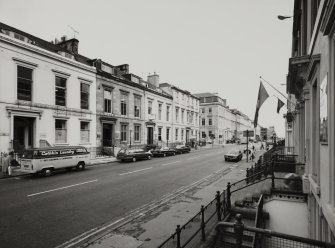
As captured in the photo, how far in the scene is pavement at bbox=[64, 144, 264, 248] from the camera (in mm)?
6340

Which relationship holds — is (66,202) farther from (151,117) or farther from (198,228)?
(151,117)

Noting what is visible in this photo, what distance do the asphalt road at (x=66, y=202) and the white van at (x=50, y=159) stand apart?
860 millimetres

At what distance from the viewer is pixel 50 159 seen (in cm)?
1572

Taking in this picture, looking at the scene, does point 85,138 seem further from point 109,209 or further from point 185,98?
point 185,98

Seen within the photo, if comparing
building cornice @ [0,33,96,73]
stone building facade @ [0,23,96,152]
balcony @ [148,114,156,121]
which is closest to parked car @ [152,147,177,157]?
balcony @ [148,114,156,121]

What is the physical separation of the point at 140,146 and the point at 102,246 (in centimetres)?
2905

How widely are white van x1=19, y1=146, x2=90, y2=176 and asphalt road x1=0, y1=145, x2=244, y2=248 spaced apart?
86cm

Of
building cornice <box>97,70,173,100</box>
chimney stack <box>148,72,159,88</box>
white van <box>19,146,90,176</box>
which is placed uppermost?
chimney stack <box>148,72,159,88</box>

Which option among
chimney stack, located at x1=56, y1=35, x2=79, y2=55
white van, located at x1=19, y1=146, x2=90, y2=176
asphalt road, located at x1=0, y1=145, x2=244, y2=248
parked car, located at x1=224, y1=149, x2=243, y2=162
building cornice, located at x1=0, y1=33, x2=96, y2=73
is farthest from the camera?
chimney stack, located at x1=56, y1=35, x2=79, y2=55

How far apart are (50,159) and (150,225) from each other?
37.5ft

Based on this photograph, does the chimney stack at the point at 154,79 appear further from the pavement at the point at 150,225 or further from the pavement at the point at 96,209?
the pavement at the point at 150,225

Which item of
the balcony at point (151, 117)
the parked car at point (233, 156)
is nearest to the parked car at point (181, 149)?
the balcony at point (151, 117)

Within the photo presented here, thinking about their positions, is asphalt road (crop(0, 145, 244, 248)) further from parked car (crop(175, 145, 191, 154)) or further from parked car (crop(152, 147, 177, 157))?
parked car (crop(175, 145, 191, 154))

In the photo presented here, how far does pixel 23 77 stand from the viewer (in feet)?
64.4
